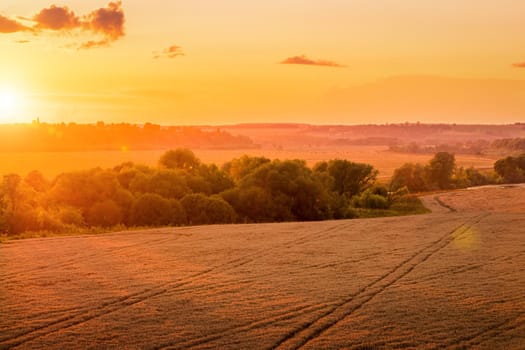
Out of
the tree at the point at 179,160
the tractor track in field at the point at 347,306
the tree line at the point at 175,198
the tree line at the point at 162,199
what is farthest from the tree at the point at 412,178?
the tractor track in field at the point at 347,306

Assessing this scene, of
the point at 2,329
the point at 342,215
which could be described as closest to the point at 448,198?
the point at 342,215

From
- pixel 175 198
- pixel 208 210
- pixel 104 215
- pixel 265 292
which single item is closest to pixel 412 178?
pixel 175 198

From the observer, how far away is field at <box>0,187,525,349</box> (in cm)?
1738

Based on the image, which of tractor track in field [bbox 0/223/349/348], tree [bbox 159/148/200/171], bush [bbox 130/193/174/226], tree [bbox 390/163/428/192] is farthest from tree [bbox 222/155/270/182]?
tractor track in field [bbox 0/223/349/348]

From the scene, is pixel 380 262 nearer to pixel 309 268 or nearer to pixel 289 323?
pixel 309 268

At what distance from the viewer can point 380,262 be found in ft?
93.5

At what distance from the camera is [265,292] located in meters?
22.4

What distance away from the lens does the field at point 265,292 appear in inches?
684

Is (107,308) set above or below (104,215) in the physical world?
above

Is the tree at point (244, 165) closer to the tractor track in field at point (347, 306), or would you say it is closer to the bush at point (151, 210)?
the bush at point (151, 210)

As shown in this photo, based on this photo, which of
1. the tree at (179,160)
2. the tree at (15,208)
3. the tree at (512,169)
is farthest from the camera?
the tree at (512,169)

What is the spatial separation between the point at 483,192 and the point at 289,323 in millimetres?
90905

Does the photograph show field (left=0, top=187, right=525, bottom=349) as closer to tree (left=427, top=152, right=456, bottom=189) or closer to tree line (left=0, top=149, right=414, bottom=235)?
tree line (left=0, top=149, right=414, bottom=235)

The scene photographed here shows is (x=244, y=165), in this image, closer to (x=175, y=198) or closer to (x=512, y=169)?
(x=175, y=198)
